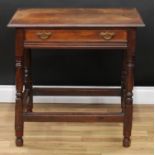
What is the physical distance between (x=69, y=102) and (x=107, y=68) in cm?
37

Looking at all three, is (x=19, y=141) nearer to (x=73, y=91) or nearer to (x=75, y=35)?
(x=73, y=91)

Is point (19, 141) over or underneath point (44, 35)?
underneath

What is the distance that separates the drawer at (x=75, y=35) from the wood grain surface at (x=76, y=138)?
2.05 feet

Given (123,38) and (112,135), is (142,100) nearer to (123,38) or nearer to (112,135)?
(112,135)

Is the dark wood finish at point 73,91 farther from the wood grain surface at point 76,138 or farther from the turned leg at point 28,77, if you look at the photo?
the wood grain surface at point 76,138

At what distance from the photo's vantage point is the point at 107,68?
9.11ft

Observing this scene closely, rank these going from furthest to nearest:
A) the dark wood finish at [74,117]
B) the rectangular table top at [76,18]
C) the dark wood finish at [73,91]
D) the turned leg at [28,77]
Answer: the dark wood finish at [73,91]
the turned leg at [28,77]
the dark wood finish at [74,117]
the rectangular table top at [76,18]

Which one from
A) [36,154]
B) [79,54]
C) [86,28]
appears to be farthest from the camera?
[79,54]

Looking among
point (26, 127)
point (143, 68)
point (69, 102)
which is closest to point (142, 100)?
point (143, 68)

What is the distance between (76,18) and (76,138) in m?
0.71

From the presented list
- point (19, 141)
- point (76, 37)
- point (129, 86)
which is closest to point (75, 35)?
point (76, 37)

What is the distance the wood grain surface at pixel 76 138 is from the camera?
Result: 2199 millimetres

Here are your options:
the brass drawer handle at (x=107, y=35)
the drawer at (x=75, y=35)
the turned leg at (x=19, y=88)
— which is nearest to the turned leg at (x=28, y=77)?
the turned leg at (x=19, y=88)

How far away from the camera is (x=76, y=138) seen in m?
2.33
